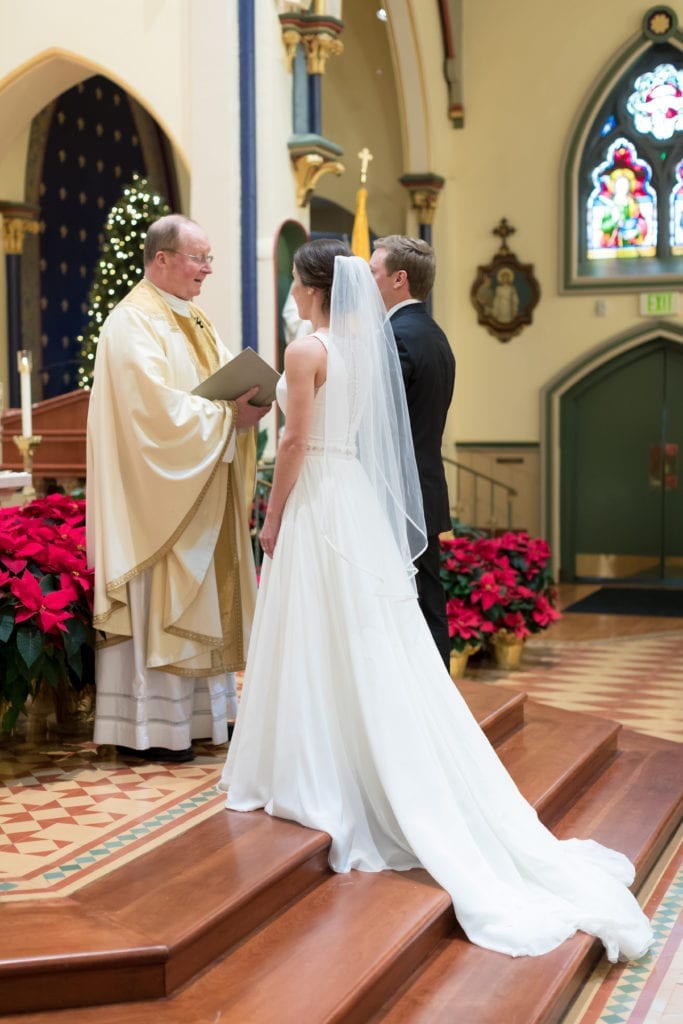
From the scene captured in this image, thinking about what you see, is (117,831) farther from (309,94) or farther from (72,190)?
(72,190)

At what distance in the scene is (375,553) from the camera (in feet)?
12.9

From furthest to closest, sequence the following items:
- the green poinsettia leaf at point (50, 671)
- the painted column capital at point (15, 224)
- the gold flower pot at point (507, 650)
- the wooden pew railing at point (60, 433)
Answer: the painted column capital at point (15, 224) < the wooden pew railing at point (60, 433) < the gold flower pot at point (507, 650) < the green poinsettia leaf at point (50, 671)

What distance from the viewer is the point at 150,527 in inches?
180

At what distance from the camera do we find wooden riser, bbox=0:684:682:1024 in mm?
2928

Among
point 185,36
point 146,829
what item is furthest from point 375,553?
point 185,36

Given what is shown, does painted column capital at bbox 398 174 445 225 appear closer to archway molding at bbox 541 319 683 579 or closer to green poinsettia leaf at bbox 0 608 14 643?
archway molding at bbox 541 319 683 579

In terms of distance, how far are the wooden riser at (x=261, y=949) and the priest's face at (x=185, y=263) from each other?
6.28 feet

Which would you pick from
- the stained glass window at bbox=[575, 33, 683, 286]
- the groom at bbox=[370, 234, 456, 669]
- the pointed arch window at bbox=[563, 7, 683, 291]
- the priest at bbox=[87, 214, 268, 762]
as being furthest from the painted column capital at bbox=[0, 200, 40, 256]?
the groom at bbox=[370, 234, 456, 669]

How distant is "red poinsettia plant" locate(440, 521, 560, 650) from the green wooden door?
5.02 meters

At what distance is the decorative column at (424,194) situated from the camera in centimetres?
1268

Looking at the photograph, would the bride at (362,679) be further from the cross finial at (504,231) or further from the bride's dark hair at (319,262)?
the cross finial at (504,231)

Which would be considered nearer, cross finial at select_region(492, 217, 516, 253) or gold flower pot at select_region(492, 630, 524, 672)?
gold flower pot at select_region(492, 630, 524, 672)

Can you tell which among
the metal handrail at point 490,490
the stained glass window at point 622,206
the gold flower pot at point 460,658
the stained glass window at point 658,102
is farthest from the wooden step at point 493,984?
the stained glass window at point 658,102

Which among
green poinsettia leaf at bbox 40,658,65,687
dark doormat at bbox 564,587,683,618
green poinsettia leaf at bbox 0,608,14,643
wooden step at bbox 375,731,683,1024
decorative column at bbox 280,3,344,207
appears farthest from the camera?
dark doormat at bbox 564,587,683,618
